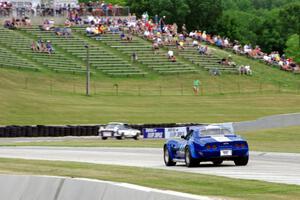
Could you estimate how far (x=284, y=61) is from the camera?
98.6 meters

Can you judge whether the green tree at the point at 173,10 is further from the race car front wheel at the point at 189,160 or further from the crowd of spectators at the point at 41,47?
the race car front wheel at the point at 189,160

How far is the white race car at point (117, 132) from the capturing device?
176 ft

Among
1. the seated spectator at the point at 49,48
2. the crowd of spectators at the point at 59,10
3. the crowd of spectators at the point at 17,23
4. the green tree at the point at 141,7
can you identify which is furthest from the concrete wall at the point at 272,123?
the green tree at the point at 141,7

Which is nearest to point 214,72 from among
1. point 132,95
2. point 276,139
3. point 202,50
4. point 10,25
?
point 202,50

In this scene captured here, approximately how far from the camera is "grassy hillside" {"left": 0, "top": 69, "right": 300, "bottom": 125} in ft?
216

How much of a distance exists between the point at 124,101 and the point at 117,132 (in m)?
20.0

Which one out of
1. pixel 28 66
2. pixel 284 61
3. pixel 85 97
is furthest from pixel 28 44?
pixel 284 61

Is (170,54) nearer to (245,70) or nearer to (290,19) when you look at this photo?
(245,70)

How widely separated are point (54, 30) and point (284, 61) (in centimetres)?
2336

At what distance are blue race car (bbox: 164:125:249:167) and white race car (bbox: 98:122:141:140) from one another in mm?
27191

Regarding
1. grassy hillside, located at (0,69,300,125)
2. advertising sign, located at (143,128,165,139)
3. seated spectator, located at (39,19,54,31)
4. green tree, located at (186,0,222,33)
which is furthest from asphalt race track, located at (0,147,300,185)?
green tree, located at (186,0,222,33)

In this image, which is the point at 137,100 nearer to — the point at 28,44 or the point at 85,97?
the point at 85,97

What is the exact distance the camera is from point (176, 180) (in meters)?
19.0

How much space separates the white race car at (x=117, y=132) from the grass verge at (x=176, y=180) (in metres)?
27.1
